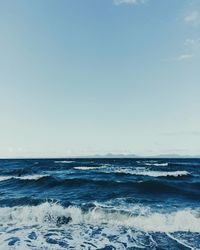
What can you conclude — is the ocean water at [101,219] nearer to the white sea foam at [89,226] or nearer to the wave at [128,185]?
the white sea foam at [89,226]

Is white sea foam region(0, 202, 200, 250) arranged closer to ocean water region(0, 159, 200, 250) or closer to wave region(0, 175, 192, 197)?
ocean water region(0, 159, 200, 250)

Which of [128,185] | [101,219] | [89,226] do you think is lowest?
[89,226]

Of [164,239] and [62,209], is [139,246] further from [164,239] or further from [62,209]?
[62,209]

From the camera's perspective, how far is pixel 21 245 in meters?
10.6

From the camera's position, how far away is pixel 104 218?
14375 mm

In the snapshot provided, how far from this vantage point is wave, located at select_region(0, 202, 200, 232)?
1330 cm

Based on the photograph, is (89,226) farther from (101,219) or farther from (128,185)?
(128,185)

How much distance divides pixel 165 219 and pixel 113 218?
7.92 ft

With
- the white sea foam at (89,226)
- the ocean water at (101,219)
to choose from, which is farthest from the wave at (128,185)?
the white sea foam at (89,226)

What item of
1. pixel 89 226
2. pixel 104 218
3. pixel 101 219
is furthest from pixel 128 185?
pixel 89 226

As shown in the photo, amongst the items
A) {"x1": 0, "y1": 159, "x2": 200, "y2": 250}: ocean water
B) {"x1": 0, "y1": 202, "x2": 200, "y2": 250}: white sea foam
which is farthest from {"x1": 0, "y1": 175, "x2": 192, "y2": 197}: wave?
{"x1": 0, "y1": 202, "x2": 200, "y2": 250}: white sea foam

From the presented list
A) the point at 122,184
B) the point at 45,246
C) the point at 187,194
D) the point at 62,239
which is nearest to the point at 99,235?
the point at 62,239

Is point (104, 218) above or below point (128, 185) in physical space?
below

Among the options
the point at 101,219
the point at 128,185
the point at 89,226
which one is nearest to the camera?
the point at 89,226
